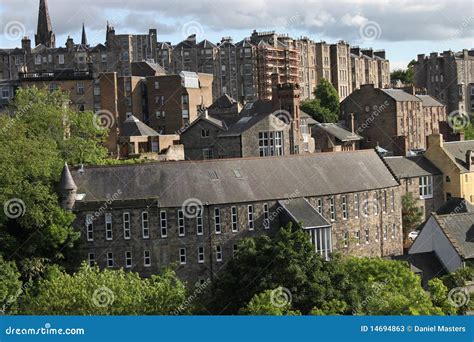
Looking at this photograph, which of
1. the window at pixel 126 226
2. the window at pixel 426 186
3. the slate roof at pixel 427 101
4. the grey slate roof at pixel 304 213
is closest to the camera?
the window at pixel 126 226

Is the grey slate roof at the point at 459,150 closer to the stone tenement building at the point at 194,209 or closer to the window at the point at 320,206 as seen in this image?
the stone tenement building at the point at 194,209

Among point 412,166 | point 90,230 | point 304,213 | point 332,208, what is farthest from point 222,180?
point 412,166

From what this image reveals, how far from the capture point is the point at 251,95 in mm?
109125

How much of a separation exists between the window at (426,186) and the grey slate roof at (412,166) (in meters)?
0.36

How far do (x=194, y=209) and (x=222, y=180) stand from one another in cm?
256

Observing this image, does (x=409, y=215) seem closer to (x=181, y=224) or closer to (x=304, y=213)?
(x=304, y=213)

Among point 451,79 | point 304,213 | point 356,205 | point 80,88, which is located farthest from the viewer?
point 451,79

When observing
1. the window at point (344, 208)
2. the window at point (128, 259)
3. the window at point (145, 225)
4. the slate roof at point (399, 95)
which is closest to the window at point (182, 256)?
the window at point (145, 225)

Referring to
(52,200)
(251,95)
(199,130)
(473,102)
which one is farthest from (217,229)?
(473,102)

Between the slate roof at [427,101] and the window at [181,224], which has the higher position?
the slate roof at [427,101]

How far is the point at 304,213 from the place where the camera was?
50.1 m

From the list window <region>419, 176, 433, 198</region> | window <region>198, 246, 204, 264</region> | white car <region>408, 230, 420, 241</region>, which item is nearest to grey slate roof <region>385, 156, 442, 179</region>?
window <region>419, 176, 433, 198</region>

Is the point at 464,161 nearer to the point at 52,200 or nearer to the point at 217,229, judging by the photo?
the point at 217,229

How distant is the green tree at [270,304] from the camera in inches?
1389
